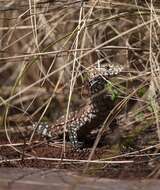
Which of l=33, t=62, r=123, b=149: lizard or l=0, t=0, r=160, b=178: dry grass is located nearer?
l=0, t=0, r=160, b=178: dry grass

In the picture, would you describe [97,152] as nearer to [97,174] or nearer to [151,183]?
[97,174]

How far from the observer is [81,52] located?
3793 millimetres

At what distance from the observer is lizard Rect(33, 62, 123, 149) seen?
3840 millimetres

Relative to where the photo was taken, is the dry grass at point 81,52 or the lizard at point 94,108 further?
the lizard at point 94,108

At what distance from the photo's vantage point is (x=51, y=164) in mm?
3338

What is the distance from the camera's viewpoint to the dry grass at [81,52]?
3732mm

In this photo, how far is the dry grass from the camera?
3732 mm

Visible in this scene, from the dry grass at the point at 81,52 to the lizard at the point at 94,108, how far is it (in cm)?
10

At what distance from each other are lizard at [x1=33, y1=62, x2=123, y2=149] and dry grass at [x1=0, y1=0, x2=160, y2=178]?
10 centimetres

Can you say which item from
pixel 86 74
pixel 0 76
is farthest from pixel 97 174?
pixel 0 76

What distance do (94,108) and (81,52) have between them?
38 centimetres

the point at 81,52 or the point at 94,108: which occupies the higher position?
the point at 81,52

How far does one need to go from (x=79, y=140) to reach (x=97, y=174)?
38.0 inches

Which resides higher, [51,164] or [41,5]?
[41,5]
